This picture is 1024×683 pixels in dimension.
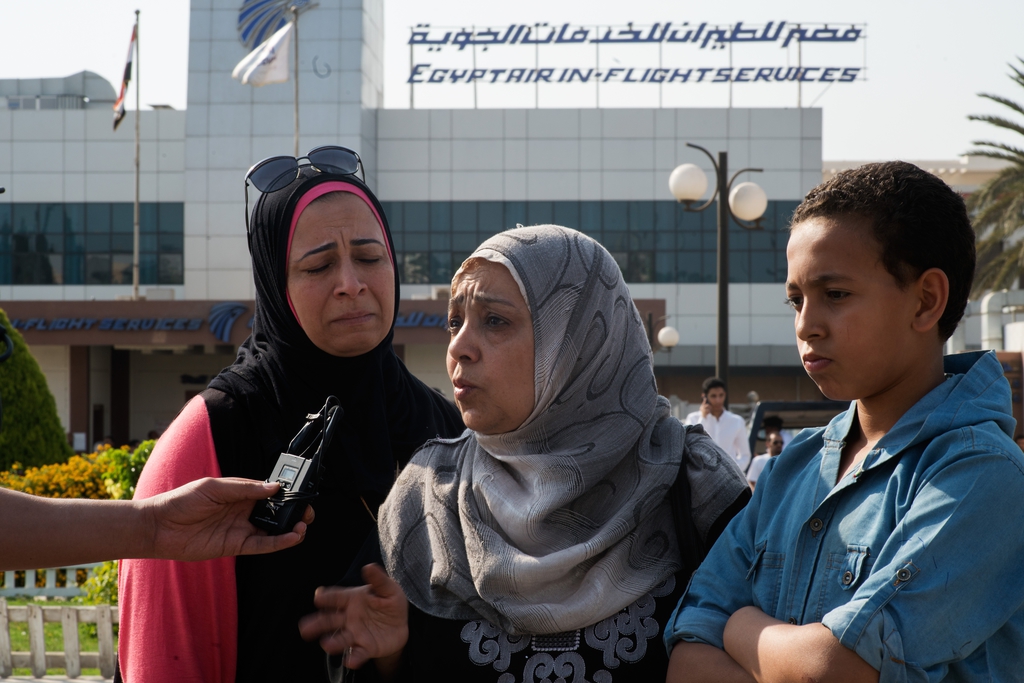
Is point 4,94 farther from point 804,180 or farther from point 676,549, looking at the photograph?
point 676,549

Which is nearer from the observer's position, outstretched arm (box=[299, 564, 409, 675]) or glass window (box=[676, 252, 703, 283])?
outstretched arm (box=[299, 564, 409, 675])

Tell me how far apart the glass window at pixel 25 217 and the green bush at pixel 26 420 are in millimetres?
19472

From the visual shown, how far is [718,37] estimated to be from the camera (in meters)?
31.5

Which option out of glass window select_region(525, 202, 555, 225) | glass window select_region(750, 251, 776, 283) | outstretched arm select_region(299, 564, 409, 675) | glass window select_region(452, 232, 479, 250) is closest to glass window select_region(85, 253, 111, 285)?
glass window select_region(452, 232, 479, 250)

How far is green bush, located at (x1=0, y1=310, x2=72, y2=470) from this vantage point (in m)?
12.5

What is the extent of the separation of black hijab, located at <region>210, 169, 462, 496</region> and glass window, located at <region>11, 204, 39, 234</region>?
102 ft

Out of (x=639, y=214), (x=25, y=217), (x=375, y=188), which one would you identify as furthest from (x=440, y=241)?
(x=25, y=217)

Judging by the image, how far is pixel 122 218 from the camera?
100 ft

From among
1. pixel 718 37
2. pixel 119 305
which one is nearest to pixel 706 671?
pixel 119 305

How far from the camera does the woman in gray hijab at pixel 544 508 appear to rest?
1.99 m

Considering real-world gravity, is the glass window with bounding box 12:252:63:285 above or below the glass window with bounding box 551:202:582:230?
below

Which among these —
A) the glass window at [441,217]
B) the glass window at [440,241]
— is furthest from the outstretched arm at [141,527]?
the glass window at [441,217]

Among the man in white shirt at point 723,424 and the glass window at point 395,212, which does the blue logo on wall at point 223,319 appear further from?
the man in white shirt at point 723,424

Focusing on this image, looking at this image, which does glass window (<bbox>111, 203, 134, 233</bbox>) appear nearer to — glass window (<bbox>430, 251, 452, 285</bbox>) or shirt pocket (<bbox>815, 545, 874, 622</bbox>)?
glass window (<bbox>430, 251, 452, 285</bbox>)
